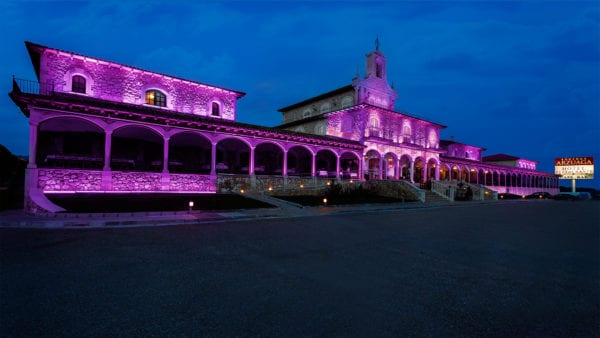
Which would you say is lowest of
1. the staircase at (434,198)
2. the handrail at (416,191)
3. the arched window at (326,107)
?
the staircase at (434,198)

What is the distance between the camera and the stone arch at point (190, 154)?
23.0m

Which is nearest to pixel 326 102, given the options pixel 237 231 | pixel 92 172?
pixel 92 172

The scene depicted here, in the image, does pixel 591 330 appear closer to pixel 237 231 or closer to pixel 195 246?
pixel 195 246

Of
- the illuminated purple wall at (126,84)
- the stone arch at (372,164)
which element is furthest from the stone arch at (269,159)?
the stone arch at (372,164)

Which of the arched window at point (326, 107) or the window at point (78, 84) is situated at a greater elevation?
the arched window at point (326, 107)

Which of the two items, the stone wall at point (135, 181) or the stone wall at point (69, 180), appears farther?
the stone wall at point (135, 181)

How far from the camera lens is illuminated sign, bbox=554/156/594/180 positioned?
60.0 meters

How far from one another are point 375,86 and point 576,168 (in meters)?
58.6

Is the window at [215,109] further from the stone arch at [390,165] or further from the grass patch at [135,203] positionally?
the stone arch at [390,165]

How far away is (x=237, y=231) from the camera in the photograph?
8.88 m

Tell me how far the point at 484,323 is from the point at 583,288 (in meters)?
2.81

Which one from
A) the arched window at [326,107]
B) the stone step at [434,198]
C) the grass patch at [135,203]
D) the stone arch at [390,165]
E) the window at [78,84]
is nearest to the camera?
the grass patch at [135,203]

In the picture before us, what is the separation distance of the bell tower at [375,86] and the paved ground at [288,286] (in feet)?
91.8

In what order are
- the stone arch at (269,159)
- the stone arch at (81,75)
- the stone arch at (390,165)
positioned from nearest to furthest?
the stone arch at (81,75), the stone arch at (269,159), the stone arch at (390,165)
